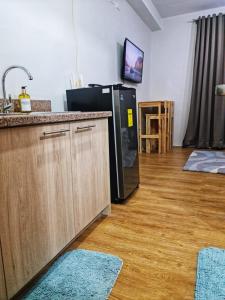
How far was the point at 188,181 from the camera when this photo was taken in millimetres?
2559

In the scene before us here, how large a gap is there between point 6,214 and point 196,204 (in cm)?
161

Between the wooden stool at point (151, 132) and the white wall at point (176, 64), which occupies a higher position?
the white wall at point (176, 64)

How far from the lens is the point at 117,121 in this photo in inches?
73.0

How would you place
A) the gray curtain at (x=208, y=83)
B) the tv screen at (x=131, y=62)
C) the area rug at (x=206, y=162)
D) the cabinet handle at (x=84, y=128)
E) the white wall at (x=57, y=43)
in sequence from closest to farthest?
the cabinet handle at (x=84, y=128), the white wall at (x=57, y=43), the area rug at (x=206, y=162), the tv screen at (x=131, y=62), the gray curtain at (x=208, y=83)

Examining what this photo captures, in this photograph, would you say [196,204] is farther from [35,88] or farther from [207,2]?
[207,2]

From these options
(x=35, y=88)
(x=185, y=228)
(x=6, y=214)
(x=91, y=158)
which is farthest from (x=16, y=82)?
(x=185, y=228)

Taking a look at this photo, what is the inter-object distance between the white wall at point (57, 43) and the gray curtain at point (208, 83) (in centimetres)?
190

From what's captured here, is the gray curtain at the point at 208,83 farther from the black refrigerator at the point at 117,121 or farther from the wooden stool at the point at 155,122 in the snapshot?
the black refrigerator at the point at 117,121

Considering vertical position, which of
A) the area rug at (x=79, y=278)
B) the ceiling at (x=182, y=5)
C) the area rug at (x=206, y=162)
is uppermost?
the ceiling at (x=182, y=5)

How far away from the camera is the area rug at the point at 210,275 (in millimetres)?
1000

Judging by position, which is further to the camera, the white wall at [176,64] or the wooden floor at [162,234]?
the white wall at [176,64]

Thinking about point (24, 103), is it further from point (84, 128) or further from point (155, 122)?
point (155, 122)

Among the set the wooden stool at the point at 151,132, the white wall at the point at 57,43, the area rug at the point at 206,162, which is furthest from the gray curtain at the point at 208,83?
the white wall at the point at 57,43

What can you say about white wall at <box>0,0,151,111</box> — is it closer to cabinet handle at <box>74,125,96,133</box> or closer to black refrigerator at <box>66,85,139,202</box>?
black refrigerator at <box>66,85,139,202</box>
